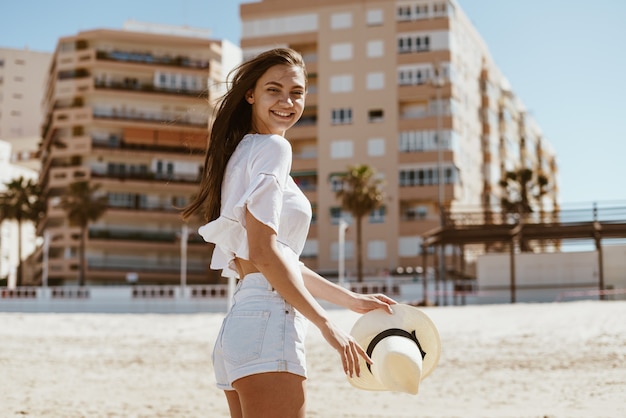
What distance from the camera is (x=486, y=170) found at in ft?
228

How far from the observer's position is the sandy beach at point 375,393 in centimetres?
1000

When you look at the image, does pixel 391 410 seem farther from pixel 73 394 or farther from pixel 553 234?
pixel 553 234

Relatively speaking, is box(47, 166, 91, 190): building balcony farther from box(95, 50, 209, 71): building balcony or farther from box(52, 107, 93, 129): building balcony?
box(95, 50, 209, 71): building balcony

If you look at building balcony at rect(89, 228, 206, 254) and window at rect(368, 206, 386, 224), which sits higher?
window at rect(368, 206, 386, 224)

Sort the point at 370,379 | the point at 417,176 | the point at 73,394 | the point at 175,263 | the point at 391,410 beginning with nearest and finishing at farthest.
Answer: the point at 370,379, the point at 391,410, the point at 73,394, the point at 417,176, the point at 175,263

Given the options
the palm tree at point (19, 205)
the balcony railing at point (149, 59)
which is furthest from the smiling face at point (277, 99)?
the balcony railing at point (149, 59)

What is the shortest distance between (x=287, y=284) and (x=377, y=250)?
194ft

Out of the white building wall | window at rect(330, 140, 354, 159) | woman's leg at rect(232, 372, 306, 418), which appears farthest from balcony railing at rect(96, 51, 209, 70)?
woman's leg at rect(232, 372, 306, 418)

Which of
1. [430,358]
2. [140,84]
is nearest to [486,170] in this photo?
[140,84]

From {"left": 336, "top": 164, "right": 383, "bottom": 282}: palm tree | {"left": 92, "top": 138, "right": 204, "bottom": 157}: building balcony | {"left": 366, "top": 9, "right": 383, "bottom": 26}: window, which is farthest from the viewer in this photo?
{"left": 92, "top": 138, "right": 204, "bottom": 157}: building balcony

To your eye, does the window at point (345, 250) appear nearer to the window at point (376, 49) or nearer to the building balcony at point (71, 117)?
the window at point (376, 49)

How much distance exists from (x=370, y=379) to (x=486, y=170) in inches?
2698

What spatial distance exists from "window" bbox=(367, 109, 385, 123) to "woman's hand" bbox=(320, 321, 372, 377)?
2444 inches

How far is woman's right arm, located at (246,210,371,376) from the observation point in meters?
2.50
